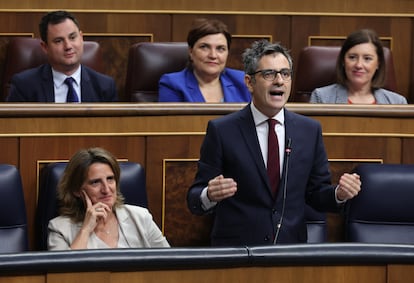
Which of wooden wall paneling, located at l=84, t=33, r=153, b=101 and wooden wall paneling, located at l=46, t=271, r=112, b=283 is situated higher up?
wooden wall paneling, located at l=84, t=33, r=153, b=101

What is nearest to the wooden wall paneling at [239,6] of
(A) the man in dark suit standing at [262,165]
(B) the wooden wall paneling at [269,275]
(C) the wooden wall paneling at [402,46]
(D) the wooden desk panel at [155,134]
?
(C) the wooden wall paneling at [402,46]

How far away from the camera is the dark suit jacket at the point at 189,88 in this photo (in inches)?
77.5

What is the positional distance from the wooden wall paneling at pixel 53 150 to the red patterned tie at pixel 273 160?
27 cm

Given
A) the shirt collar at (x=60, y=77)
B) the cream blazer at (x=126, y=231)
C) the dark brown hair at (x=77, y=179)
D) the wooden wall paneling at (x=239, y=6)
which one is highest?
the wooden wall paneling at (x=239, y=6)

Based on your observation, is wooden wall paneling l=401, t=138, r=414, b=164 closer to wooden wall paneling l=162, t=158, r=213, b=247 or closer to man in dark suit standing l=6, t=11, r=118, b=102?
wooden wall paneling l=162, t=158, r=213, b=247

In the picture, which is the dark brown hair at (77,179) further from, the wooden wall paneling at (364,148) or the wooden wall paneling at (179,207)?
the wooden wall paneling at (364,148)

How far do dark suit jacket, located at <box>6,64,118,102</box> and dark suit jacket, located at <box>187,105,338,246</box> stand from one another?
0.51 metres

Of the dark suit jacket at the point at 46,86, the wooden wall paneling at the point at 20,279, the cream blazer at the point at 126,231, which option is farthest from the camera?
the dark suit jacket at the point at 46,86

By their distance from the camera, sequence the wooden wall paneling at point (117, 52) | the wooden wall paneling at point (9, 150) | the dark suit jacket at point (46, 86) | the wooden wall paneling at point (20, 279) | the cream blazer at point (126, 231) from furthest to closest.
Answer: the wooden wall paneling at point (117, 52)
the dark suit jacket at point (46, 86)
the wooden wall paneling at point (9, 150)
the cream blazer at point (126, 231)
the wooden wall paneling at point (20, 279)

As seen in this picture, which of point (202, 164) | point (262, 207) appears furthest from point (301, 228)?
point (202, 164)

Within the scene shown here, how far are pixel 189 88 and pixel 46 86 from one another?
0.88 ft

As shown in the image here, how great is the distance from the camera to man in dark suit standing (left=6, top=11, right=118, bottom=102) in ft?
6.42

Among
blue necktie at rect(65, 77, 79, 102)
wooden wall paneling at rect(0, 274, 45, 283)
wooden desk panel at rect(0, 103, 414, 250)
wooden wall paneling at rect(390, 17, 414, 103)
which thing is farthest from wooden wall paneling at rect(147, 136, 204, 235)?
wooden wall paneling at rect(390, 17, 414, 103)

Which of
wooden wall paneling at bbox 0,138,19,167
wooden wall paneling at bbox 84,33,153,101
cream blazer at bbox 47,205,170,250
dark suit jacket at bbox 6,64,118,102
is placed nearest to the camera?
cream blazer at bbox 47,205,170,250
